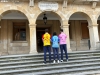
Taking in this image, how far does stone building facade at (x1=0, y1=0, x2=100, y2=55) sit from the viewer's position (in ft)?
36.5

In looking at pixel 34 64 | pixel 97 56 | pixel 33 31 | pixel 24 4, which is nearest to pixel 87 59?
pixel 97 56

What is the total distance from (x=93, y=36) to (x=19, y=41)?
20.2ft

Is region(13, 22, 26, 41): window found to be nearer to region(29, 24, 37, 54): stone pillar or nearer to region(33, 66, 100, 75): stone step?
region(29, 24, 37, 54): stone pillar

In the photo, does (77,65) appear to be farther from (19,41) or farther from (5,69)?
(19,41)

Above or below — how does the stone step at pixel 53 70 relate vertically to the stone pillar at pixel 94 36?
below

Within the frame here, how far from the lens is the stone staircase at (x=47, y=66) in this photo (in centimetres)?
802

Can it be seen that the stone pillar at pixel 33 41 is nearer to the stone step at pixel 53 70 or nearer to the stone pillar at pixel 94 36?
the stone step at pixel 53 70

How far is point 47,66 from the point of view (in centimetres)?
862

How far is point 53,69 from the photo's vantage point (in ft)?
27.3

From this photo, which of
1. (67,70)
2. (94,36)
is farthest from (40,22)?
(67,70)

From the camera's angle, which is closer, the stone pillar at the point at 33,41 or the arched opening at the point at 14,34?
the stone pillar at the point at 33,41

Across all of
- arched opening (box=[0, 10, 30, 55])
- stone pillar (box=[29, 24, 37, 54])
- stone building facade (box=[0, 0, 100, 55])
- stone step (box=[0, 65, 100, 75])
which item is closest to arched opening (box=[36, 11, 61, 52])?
stone building facade (box=[0, 0, 100, 55])

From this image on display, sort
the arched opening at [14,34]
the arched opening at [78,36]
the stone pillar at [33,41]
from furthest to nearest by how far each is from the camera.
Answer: the arched opening at [78,36] → the arched opening at [14,34] → the stone pillar at [33,41]

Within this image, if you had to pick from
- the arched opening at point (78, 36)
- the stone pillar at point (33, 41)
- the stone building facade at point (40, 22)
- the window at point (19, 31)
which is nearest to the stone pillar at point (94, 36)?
the stone building facade at point (40, 22)
